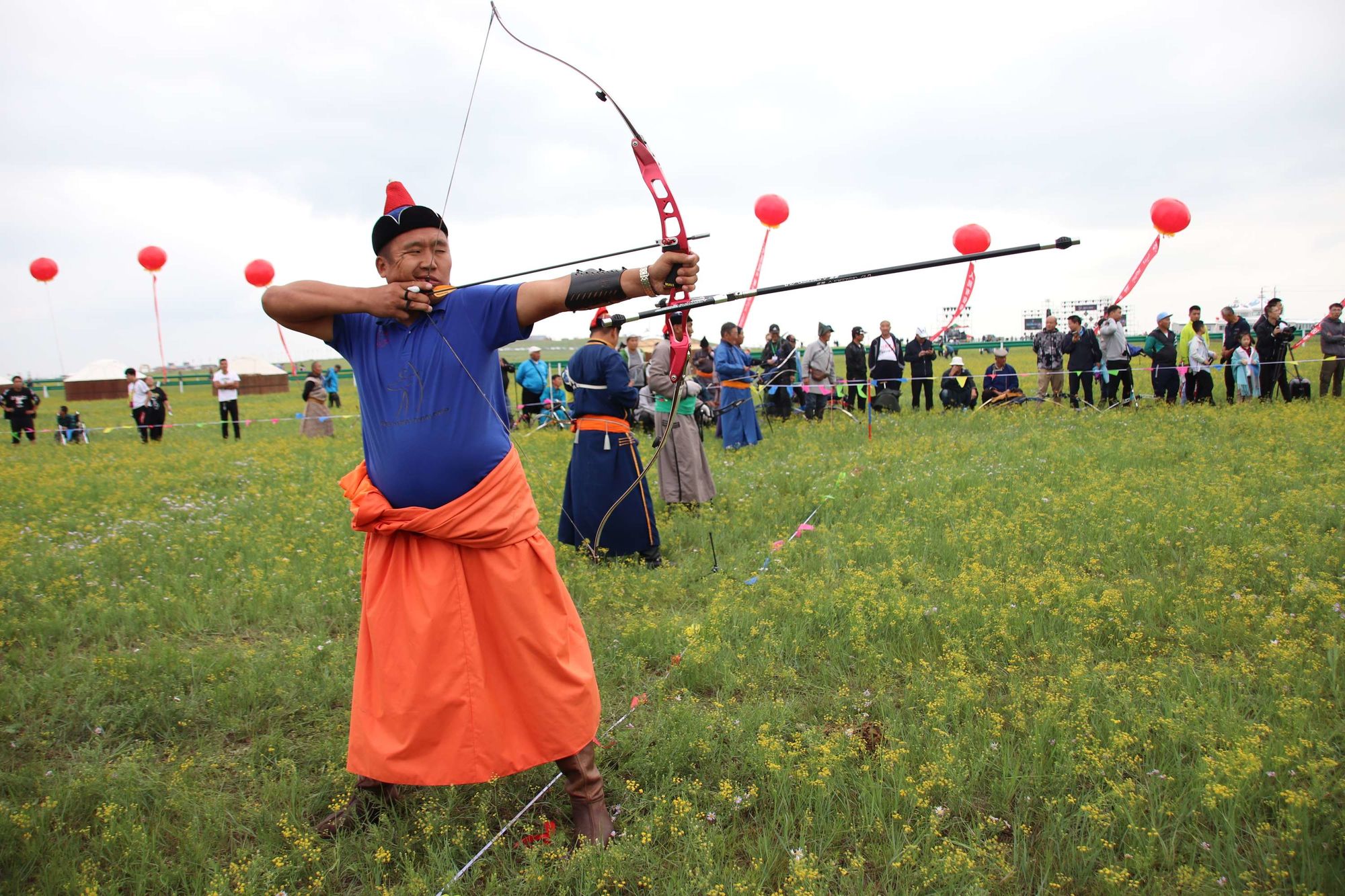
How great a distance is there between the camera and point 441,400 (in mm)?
2701

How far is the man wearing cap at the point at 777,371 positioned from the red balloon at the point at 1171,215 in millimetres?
6131

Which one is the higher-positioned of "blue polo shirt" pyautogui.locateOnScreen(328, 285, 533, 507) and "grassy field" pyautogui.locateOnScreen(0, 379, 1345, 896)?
"blue polo shirt" pyautogui.locateOnScreen(328, 285, 533, 507)

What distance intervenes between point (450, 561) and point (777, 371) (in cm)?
1262

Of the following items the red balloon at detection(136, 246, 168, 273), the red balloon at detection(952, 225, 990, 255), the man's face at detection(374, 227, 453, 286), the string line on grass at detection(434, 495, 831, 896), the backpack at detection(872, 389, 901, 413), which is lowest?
the string line on grass at detection(434, 495, 831, 896)

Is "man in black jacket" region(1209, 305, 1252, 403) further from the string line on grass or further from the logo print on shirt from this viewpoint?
the logo print on shirt

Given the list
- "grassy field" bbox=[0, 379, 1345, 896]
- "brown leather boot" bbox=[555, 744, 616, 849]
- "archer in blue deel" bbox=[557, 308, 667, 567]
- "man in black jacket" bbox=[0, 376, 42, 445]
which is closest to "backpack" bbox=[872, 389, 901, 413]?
"grassy field" bbox=[0, 379, 1345, 896]

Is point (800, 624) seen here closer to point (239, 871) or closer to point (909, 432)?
point (239, 871)

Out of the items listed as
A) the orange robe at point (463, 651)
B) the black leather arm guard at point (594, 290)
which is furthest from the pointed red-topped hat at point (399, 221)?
the orange robe at point (463, 651)

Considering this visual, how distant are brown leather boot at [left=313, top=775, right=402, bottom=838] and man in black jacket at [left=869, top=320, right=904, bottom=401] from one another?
12.4m

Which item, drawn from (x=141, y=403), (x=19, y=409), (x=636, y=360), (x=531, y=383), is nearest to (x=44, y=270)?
(x=19, y=409)

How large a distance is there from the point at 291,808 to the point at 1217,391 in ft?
57.2

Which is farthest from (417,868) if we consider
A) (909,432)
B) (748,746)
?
(909,432)

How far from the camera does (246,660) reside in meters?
4.27

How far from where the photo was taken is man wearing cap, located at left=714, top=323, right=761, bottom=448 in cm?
1138
